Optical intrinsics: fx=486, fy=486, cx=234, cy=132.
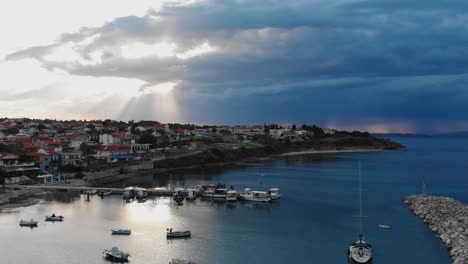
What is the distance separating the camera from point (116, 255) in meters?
22.4

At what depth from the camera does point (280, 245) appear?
82.5 feet

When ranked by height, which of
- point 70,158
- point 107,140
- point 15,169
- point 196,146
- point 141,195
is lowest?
point 141,195

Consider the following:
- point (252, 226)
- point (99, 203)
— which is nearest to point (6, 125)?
point (99, 203)

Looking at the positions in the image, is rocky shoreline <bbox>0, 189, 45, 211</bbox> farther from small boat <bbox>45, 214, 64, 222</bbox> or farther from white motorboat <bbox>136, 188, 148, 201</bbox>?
white motorboat <bbox>136, 188, 148, 201</bbox>

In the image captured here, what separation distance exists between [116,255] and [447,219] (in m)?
19.3

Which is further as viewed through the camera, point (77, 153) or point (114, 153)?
point (114, 153)

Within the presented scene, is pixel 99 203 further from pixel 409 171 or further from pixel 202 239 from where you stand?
pixel 409 171

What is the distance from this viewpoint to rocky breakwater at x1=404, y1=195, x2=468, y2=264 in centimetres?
2312

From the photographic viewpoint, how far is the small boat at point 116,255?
22391mm

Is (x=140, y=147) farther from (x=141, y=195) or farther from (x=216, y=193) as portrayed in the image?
(x=216, y=193)

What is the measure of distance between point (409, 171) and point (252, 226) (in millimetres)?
43551

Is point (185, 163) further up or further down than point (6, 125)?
further down

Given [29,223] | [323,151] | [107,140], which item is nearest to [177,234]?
[29,223]

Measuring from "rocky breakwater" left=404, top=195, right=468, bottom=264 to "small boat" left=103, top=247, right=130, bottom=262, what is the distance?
48.5 feet
